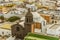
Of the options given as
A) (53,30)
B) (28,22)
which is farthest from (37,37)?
(53,30)

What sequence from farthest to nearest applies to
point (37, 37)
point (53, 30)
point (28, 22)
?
1. point (53, 30)
2. point (28, 22)
3. point (37, 37)

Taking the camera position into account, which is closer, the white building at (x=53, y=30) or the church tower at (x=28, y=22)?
the church tower at (x=28, y=22)

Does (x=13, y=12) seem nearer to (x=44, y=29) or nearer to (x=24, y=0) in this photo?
(x=44, y=29)

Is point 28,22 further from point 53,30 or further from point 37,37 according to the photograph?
point 53,30

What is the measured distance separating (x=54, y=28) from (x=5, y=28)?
352 cm

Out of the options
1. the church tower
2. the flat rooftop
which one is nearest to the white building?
the church tower

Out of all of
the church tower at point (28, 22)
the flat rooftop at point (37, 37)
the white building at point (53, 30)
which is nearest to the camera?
the flat rooftop at point (37, 37)

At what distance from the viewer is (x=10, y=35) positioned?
13258 millimetres

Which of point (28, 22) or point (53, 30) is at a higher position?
point (28, 22)

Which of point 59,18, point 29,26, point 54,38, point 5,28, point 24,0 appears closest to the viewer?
point 54,38

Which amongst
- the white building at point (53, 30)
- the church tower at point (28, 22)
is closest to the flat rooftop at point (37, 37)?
the church tower at point (28, 22)

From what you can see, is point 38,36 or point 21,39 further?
point 21,39

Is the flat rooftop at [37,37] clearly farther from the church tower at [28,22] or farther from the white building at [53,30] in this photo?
the white building at [53,30]

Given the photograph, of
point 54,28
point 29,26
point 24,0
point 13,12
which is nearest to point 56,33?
point 54,28
